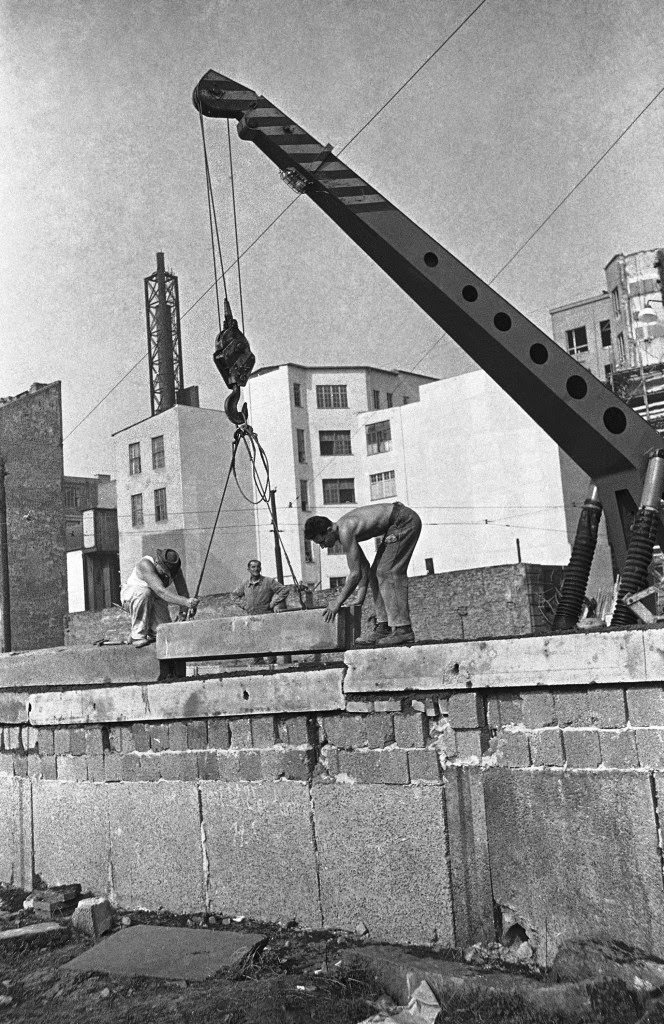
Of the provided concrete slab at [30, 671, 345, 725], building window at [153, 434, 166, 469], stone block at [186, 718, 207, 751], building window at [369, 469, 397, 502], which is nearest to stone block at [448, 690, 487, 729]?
concrete slab at [30, 671, 345, 725]

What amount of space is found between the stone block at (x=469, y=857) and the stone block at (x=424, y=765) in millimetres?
115

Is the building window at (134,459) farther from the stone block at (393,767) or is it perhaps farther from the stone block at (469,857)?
the stone block at (469,857)

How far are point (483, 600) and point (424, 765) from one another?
18.3 meters

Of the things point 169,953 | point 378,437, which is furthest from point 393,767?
point 378,437

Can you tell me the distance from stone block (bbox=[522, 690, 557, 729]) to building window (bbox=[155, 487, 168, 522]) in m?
39.4

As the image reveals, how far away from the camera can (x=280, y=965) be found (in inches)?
225

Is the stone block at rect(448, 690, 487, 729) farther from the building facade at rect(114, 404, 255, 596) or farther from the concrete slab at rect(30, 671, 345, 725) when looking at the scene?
the building facade at rect(114, 404, 255, 596)

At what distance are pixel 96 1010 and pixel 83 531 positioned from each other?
4439 cm

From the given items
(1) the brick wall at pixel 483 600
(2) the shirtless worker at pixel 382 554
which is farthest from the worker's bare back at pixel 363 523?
(1) the brick wall at pixel 483 600

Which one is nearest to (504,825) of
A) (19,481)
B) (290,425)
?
(19,481)

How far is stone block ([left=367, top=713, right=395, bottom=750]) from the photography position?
604 cm

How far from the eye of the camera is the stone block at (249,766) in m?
6.64

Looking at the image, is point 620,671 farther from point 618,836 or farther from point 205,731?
point 205,731

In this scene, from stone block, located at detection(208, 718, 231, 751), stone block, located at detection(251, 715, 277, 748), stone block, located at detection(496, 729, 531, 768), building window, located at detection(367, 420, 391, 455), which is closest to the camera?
stone block, located at detection(496, 729, 531, 768)
